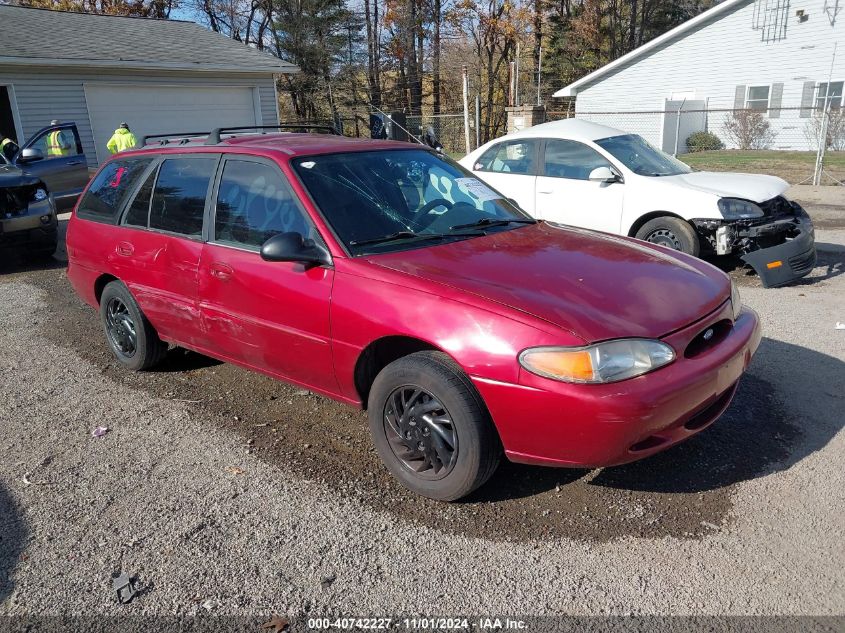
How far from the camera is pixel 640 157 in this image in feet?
24.7

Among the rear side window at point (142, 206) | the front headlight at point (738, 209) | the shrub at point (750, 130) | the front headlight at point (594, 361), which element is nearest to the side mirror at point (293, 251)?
the front headlight at point (594, 361)

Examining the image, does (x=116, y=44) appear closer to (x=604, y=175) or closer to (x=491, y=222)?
(x=604, y=175)

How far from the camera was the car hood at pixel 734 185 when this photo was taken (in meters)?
6.73

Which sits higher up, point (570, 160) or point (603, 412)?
point (570, 160)

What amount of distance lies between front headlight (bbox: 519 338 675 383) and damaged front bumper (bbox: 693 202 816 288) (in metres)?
4.44

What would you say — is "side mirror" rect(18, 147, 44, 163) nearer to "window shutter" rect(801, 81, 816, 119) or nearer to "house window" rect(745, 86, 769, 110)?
"house window" rect(745, 86, 769, 110)

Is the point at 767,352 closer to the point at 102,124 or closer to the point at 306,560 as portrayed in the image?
the point at 306,560

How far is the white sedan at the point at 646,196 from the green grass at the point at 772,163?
10.2m

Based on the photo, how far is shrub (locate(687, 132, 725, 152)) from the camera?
25734mm

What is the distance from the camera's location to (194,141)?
4570 millimetres

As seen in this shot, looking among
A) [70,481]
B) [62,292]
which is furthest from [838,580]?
[62,292]

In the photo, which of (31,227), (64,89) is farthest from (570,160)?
(64,89)

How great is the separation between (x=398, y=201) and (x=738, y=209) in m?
4.37

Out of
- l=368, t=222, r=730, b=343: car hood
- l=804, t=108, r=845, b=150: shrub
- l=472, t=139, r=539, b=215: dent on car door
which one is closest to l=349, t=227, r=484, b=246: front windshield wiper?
l=368, t=222, r=730, b=343: car hood
